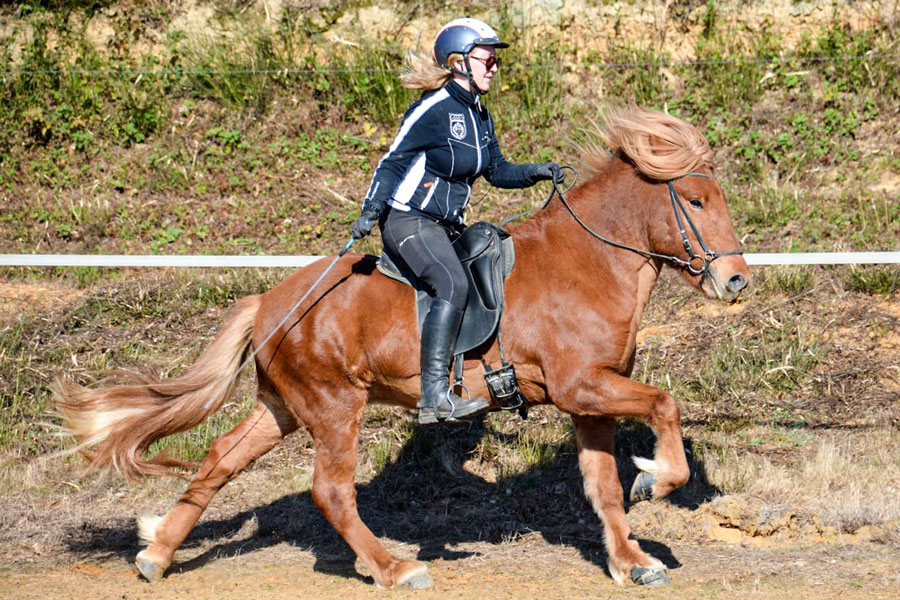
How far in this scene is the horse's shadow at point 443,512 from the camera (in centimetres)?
661

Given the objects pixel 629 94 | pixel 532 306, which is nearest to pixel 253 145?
pixel 629 94

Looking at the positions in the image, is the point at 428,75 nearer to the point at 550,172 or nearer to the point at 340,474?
the point at 550,172

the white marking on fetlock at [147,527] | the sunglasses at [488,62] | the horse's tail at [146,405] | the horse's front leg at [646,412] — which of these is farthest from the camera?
the horse's tail at [146,405]

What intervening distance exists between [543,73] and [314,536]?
22.1 ft

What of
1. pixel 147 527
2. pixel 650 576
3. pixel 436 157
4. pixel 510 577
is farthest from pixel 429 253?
pixel 147 527

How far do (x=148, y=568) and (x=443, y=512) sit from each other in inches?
87.3

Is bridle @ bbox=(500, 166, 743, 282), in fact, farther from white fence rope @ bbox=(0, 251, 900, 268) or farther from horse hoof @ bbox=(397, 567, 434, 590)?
white fence rope @ bbox=(0, 251, 900, 268)

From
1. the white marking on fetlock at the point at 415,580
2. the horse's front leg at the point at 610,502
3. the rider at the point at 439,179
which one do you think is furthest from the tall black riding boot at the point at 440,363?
the white marking on fetlock at the point at 415,580

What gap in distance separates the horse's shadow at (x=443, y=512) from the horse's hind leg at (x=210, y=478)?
1.05 feet

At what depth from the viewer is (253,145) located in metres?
11.8

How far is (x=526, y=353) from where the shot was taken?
5570 millimetres

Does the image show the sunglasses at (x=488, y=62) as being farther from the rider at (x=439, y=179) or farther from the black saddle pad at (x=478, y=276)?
the black saddle pad at (x=478, y=276)

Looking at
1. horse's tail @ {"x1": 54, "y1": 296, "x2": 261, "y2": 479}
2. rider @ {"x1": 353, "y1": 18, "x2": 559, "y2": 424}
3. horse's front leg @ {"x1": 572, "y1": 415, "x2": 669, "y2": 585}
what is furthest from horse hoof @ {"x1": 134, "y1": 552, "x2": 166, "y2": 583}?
horse's front leg @ {"x1": 572, "y1": 415, "x2": 669, "y2": 585}

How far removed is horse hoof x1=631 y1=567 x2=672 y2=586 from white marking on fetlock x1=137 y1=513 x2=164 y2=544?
292 cm
